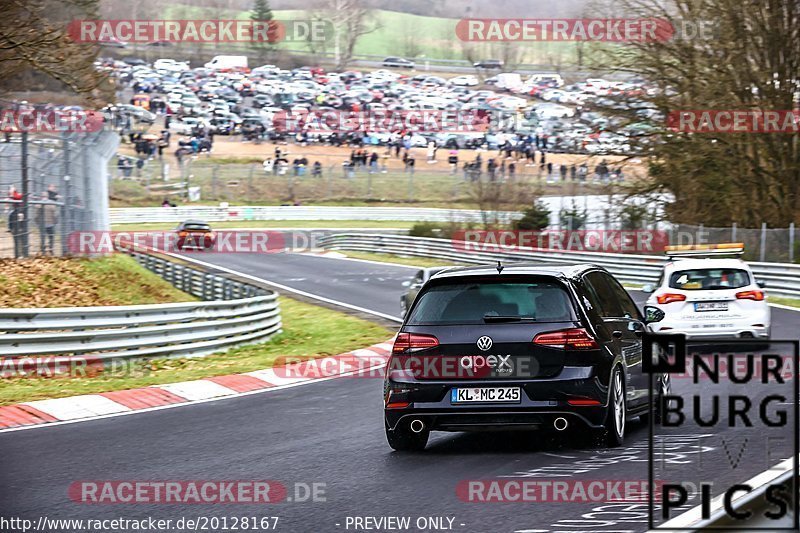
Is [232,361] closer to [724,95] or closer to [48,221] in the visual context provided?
[48,221]

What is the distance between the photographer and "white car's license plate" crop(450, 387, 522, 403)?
360 inches

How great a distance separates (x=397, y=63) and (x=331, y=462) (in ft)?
398

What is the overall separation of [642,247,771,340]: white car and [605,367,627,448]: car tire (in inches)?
325

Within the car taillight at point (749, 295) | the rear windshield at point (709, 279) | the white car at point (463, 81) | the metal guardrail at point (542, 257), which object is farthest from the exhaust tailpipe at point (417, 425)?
the white car at point (463, 81)

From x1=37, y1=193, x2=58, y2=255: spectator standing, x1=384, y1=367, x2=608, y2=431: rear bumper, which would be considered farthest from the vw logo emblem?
x1=37, y1=193, x2=58, y2=255: spectator standing

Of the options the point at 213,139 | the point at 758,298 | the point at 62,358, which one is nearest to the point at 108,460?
the point at 62,358

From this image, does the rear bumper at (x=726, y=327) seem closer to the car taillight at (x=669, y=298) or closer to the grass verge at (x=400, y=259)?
the car taillight at (x=669, y=298)

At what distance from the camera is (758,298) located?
59.3ft

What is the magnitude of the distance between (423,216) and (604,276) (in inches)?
2299

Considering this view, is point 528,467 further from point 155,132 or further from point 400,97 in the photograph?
point 400,97

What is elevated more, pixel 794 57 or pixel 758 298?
pixel 794 57

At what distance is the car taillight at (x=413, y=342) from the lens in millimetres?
9391

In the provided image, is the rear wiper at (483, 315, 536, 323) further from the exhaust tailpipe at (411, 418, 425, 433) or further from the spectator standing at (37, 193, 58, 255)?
the spectator standing at (37, 193, 58, 255)

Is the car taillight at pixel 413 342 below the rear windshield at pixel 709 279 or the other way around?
the other way around
